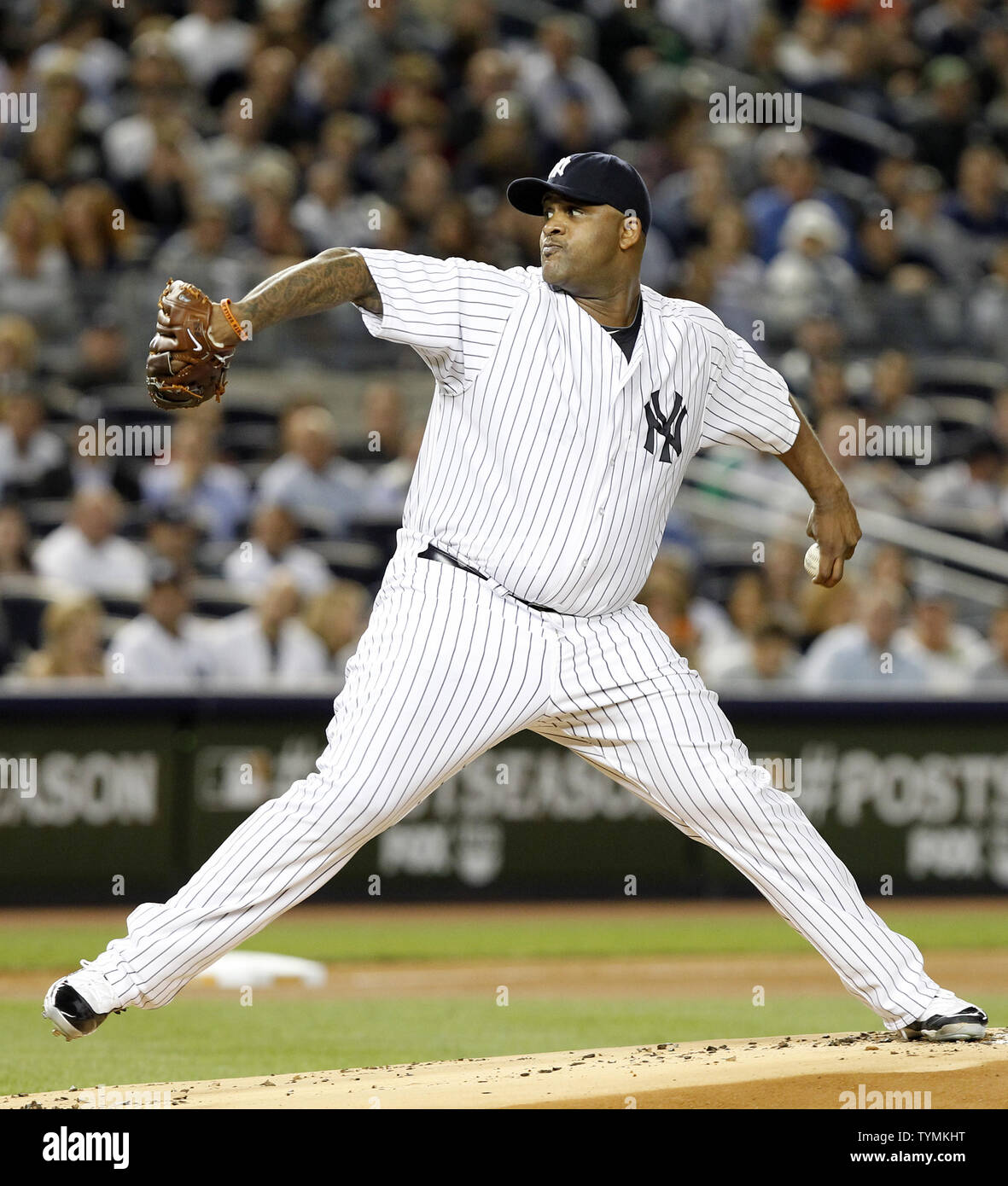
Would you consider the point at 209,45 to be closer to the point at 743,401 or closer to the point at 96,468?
the point at 96,468

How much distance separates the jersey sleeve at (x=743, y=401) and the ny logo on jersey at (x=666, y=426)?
0.25 meters

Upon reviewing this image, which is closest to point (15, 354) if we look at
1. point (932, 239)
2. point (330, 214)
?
point (330, 214)

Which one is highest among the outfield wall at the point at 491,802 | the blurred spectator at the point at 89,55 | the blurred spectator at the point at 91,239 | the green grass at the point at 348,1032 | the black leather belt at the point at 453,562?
the blurred spectator at the point at 89,55

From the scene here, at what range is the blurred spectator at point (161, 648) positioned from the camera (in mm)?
9234

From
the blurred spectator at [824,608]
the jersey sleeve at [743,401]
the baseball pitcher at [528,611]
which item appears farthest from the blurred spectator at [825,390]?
the baseball pitcher at [528,611]

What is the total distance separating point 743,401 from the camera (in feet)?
15.6

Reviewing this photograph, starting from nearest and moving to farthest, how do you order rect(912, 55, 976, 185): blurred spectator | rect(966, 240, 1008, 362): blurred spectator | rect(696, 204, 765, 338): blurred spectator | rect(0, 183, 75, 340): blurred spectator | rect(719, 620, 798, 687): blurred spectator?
rect(719, 620, 798, 687): blurred spectator → rect(0, 183, 75, 340): blurred spectator → rect(696, 204, 765, 338): blurred spectator → rect(966, 240, 1008, 362): blurred spectator → rect(912, 55, 976, 185): blurred spectator

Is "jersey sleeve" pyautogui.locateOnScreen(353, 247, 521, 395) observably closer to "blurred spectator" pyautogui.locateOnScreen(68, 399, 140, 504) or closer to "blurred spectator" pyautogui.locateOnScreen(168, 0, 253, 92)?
"blurred spectator" pyautogui.locateOnScreen(68, 399, 140, 504)

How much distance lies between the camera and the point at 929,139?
13.8 meters

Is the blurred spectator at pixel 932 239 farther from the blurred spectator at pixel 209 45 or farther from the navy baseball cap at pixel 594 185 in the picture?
the navy baseball cap at pixel 594 185

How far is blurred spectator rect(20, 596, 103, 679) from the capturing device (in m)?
9.02

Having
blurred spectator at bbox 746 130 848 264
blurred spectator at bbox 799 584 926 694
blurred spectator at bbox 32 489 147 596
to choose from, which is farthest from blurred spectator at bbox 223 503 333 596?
blurred spectator at bbox 746 130 848 264

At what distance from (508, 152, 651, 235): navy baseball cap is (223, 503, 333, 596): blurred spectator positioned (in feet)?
18.5

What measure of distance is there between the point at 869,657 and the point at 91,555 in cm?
410
